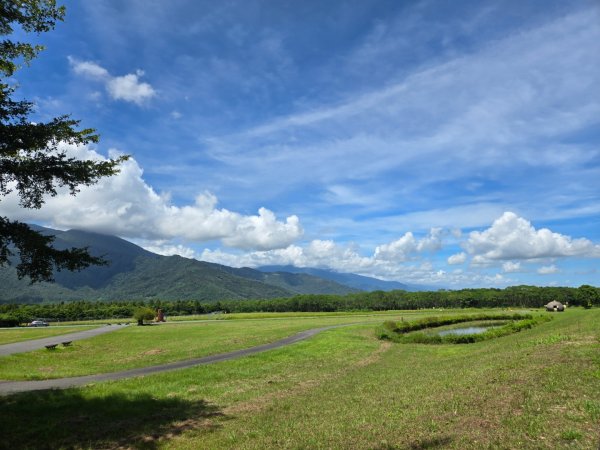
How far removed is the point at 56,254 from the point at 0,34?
8.18m

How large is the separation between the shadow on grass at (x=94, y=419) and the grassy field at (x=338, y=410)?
0.04 m

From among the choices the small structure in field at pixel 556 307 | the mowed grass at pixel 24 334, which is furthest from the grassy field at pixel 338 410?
the small structure in field at pixel 556 307

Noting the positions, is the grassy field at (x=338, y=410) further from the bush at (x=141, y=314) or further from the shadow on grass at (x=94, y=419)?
the bush at (x=141, y=314)

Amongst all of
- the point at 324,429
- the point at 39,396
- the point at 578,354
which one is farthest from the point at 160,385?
the point at 578,354

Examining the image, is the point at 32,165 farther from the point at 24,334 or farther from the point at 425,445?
the point at 24,334

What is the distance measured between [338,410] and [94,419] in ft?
31.6

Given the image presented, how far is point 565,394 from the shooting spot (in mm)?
13070

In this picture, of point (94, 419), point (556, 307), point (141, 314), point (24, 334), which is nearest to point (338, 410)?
point (94, 419)

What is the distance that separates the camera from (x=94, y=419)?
15.6 m

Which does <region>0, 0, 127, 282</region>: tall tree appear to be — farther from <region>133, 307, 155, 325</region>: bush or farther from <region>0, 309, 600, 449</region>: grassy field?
<region>133, 307, 155, 325</region>: bush

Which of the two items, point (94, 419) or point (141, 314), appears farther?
point (141, 314)

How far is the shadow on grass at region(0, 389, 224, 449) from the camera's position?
1317 cm

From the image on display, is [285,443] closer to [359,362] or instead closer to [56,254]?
[56,254]

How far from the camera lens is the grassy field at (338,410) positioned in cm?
1107
